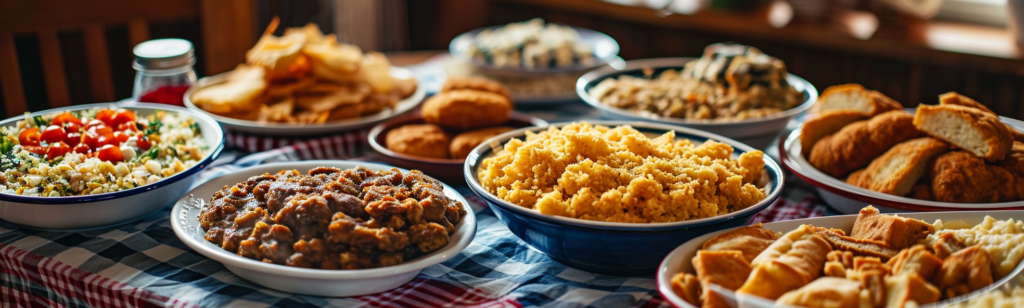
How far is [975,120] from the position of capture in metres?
→ 1.75

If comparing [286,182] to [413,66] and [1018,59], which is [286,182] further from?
[1018,59]

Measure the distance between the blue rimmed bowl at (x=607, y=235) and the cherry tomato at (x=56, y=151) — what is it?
1106mm

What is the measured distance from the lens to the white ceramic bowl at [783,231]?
3.92ft

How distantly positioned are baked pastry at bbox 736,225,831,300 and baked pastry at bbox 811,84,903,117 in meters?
0.83

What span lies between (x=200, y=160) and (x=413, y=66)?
1.94m

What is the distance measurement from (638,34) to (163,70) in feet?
12.2

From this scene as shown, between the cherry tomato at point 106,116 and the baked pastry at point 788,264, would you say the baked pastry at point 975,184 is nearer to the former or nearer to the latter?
the baked pastry at point 788,264

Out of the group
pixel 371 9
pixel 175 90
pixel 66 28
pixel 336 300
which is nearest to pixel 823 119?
pixel 336 300

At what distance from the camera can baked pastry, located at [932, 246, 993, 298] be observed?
1.27 meters

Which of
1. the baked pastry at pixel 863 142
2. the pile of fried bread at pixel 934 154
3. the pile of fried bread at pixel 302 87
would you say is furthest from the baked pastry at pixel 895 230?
the pile of fried bread at pixel 302 87

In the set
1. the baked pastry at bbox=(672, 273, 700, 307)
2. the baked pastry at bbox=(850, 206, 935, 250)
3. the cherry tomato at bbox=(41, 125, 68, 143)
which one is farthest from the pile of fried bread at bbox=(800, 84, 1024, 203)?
the cherry tomato at bbox=(41, 125, 68, 143)

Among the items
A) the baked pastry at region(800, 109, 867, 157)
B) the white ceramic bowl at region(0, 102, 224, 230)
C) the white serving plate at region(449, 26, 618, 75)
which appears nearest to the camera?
the white ceramic bowl at region(0, 102, 224, 230)

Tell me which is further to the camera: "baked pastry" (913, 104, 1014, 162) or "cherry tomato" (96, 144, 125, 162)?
"cherry tomato" (96, 144, 125, 162)

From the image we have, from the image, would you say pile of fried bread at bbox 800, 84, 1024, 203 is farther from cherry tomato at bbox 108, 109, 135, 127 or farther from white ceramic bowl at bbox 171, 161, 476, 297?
cherry tomato at bbox 108, 109, 135, 127
